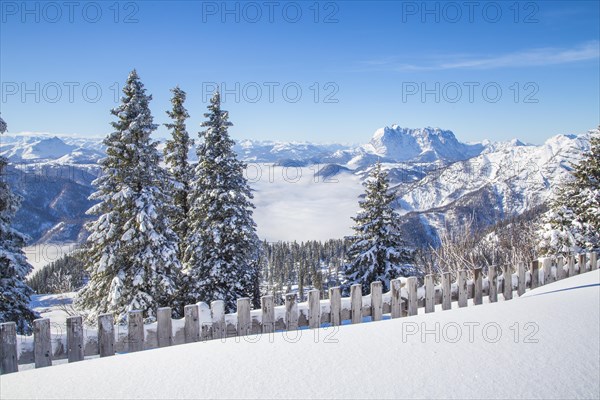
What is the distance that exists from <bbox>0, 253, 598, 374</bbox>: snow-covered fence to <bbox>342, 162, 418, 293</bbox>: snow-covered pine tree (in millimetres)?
12541

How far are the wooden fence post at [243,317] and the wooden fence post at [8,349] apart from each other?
9.12ft

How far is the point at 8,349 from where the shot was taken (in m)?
4.75

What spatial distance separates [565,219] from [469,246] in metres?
4.27

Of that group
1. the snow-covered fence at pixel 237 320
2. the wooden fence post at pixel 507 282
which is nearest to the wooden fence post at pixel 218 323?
the snow-covered fence at pixel 237 320

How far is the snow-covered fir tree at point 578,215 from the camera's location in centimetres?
1736

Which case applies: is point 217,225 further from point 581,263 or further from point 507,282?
point 581,263

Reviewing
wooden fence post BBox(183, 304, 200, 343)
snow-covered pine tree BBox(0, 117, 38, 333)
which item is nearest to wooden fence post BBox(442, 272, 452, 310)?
wooden fence post BBox(183, 304, 200, 343)

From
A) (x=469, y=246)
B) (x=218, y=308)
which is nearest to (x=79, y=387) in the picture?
(x=218, y=308)

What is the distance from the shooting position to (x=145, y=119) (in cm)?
1602

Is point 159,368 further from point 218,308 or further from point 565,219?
point 565,219

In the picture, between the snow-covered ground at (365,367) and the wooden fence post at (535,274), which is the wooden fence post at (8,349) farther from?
the wooden fence post at (535,274)

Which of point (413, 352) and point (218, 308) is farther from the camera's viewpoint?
point (218, 308)

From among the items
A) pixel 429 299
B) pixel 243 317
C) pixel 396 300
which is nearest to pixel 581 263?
pixel 429 299

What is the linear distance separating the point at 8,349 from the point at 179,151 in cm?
1661
